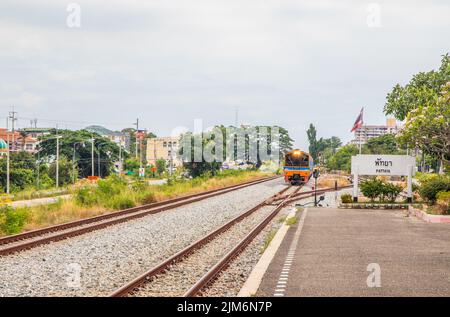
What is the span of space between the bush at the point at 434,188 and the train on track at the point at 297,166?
2269 centimetres

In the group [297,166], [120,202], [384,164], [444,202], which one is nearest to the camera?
[444,202]

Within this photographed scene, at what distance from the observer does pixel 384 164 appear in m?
27.8

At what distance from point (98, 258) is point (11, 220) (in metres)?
5.94

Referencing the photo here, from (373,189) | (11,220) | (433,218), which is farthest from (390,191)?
(11,220)

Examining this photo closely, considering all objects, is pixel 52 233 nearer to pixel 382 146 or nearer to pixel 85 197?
pixel 85 197

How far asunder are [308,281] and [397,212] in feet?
52.1

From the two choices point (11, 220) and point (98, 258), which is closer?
point (98, 258)

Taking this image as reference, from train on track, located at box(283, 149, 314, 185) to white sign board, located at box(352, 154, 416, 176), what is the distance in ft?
62.3

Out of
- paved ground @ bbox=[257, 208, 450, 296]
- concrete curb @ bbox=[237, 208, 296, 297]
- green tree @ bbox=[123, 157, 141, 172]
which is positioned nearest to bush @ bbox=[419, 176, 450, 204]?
paved ground @ bbox=[257, 208, 450, 296]

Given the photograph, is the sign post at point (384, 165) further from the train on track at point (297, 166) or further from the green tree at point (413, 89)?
the train on track at point (297, 166)

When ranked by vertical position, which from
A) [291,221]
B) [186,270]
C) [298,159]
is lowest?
[186,270]

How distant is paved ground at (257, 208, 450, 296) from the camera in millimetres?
9219

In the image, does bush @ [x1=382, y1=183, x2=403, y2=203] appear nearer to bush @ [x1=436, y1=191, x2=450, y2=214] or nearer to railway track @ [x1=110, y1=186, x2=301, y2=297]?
bush @ [x1=436, y1=191, x2=450, y2=214]
